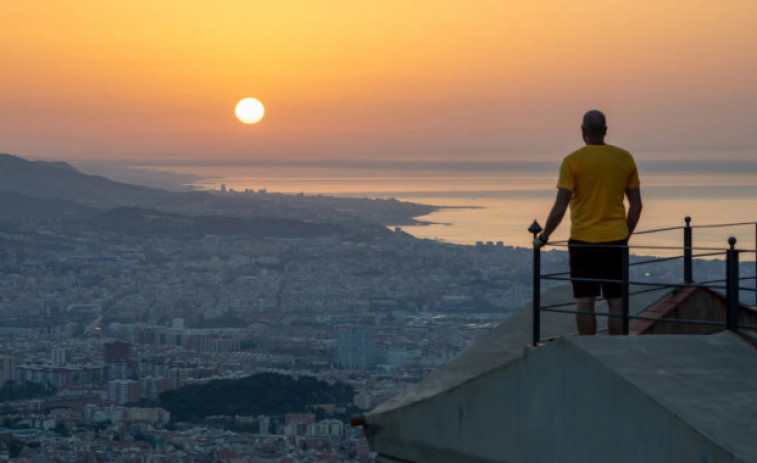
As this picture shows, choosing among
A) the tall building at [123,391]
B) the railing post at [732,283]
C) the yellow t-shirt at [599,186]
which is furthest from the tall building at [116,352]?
the railing post at [732,283]

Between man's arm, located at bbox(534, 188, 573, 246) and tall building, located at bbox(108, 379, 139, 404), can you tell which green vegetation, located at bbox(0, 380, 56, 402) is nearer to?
tall building, located at bbox(108, 379, 139, 404)

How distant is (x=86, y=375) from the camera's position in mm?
51375

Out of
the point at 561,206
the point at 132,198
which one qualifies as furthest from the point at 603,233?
the point at 132,198

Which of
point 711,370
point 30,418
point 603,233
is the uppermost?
point 603,233

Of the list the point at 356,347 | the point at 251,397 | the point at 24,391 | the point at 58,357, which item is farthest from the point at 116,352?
the point at 251,397

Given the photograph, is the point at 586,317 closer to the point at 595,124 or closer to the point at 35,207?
the point at 595,124

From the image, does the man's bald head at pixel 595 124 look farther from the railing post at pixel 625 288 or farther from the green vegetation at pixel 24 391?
the green vegetation at pixel 24 391

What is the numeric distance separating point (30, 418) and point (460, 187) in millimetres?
87159

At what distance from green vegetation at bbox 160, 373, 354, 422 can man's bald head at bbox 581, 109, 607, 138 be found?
111 feet

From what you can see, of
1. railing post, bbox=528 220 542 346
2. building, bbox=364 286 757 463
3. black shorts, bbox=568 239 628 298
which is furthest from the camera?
black shorts, bbox=568 239 628 298

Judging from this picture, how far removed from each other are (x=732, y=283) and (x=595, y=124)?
126cm

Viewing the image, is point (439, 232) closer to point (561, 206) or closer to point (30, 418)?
point (30, 418)

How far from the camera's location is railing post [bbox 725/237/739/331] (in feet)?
26.3

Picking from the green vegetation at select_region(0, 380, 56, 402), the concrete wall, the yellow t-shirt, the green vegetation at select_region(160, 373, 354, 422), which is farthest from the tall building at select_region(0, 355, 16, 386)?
the yellow t-shirt
